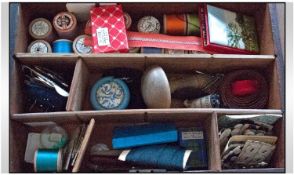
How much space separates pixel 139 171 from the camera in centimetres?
195

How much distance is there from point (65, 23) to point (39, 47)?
159 mm

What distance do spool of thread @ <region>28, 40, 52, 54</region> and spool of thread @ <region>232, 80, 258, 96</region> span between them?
2.79ft

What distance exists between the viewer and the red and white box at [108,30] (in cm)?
205

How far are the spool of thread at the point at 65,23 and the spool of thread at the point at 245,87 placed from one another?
30.5 inches

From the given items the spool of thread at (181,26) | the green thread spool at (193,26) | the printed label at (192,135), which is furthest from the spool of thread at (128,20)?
the printed label at (192,135)

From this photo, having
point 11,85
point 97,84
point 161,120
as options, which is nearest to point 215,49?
point 161,120

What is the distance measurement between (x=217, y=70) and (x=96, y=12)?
62 centimetres

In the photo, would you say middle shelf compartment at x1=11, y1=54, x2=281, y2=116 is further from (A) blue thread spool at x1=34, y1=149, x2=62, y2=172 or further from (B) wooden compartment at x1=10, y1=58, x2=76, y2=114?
(A) blue thread spool at x1=34, y1=149, x2=62, y2=172

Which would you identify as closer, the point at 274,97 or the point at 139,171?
the point at 139,171

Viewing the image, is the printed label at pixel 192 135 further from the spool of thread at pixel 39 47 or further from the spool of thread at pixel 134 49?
the spool of thread at pixel 39 47

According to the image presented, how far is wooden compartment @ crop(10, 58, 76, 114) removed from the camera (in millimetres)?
1992

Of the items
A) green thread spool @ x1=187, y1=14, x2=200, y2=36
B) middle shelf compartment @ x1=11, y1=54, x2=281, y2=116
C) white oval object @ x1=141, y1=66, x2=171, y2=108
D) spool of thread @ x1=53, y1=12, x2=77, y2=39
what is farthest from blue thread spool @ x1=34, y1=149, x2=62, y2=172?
green thread spool @ x1=187, y1=14, x2=200, y2=36

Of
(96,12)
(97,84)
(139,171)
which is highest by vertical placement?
(96,12)

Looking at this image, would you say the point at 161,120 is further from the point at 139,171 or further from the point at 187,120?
the point at 139,171
